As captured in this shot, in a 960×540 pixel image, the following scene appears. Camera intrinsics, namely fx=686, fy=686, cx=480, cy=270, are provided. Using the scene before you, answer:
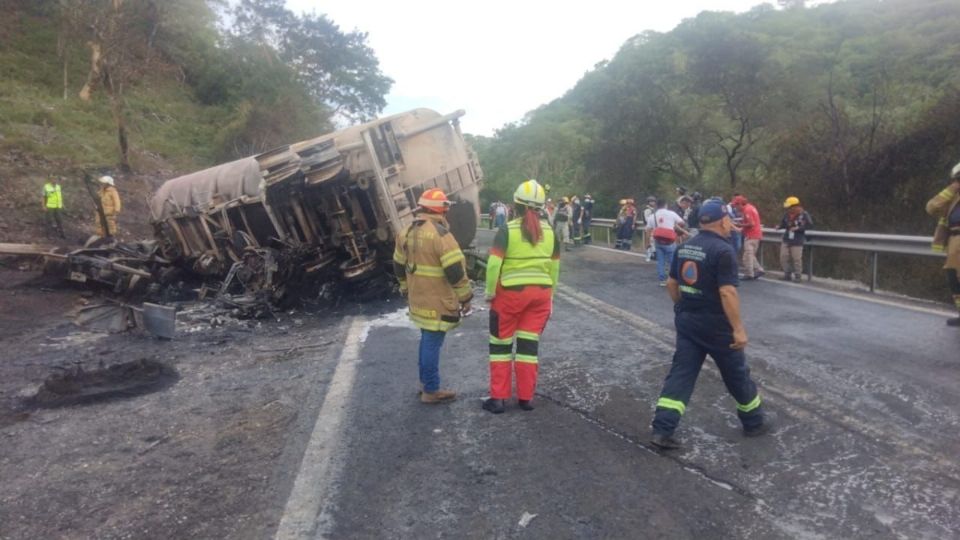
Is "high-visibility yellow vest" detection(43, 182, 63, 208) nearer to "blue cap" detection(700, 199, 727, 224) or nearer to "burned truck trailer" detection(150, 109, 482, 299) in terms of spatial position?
"burned truck trailer" detection(150, 109, 482, 299)

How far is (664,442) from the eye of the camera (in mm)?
3836

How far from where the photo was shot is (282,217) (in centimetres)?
1002

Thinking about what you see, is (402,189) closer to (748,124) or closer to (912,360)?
(912,360)

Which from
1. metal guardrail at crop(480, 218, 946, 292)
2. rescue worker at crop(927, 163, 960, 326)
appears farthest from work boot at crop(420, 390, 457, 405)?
metal guardrail at crop(480, 218, 946, 292)

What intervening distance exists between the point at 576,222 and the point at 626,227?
2.54m

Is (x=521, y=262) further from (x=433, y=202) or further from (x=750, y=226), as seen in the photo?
(x=750, y=226)

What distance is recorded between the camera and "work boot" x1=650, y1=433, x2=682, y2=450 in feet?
12.5

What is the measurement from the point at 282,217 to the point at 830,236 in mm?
8404

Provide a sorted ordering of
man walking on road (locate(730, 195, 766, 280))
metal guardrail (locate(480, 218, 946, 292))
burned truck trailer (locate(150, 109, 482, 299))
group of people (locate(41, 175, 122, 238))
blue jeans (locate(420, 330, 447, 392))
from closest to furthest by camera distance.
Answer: blue jeans (locate(420, 330, 447, 392))
metal guardrail (locate(480, 218, 946, 292))
burned truck trailer (locate(150, 109, 482, 299))
man walking on road (locate(730, 195, 766, 280))
group of people (locate(41, 175, 122, 238))

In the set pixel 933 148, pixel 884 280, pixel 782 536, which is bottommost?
pixel 884 280

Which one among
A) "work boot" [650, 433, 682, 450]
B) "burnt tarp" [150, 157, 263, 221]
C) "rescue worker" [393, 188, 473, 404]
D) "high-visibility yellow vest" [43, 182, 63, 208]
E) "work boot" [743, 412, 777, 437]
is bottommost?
"work boot" [743, 412, 777, 437]

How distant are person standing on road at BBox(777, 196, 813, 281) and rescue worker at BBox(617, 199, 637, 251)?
24.7ft

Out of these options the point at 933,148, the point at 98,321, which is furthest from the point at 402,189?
the point at 933,148

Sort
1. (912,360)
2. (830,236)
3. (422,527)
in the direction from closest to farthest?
(422,527), (912,360), (830,236)
